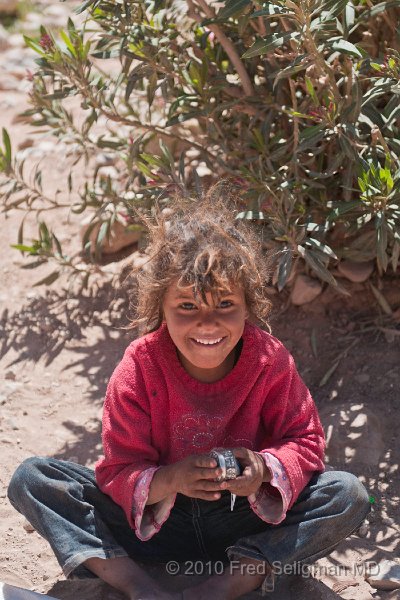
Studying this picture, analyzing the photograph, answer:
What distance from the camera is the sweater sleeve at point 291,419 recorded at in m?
2.67

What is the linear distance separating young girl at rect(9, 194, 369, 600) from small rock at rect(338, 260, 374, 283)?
933mm

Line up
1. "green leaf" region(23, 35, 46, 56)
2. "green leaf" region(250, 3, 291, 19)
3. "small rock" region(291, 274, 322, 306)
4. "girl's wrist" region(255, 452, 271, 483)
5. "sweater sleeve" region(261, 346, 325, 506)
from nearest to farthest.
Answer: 1. "girl's wrist" region(255, 452, 271, 483)
2. "sweater sleeve" region(261, 346, 325, 506)
3. "green leaf" region(250, 3, 291, 19)
4. "green leaf" region(23, 35, 46, 56)
5. "small rock" region(291, 274, 322, 306)

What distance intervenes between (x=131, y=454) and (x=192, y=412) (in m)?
0.20

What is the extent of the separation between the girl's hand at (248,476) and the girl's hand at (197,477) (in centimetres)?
4

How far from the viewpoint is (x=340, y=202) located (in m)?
3.24

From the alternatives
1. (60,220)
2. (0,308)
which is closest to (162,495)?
(0,308)

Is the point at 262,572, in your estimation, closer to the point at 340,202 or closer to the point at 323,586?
the point at 323,586

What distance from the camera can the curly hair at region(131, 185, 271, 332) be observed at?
101 inches

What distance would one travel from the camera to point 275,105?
343 centimetres

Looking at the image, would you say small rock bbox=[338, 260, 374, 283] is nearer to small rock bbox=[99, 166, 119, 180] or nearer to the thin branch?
the thin branch

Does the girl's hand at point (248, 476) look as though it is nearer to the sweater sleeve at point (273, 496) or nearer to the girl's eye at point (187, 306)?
the sweater sleeve at point (273, 496)

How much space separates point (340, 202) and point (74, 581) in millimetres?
1441

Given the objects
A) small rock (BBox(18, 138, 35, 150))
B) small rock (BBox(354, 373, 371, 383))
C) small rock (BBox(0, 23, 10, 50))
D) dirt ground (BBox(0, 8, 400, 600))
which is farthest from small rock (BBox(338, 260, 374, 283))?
small rock (BBox(0, 23, 10, 50))

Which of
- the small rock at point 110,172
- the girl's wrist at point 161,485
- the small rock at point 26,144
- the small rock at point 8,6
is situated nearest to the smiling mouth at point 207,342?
the girl's wrist at point 161,485
